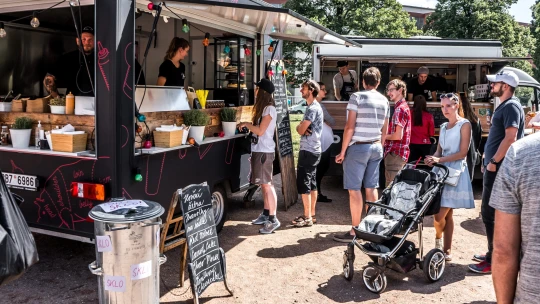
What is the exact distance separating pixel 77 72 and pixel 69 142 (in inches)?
55.3

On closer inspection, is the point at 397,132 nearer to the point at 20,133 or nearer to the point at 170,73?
the point at 170,73

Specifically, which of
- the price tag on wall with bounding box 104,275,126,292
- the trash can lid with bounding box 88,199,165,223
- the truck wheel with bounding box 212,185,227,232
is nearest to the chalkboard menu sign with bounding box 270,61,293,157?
the truck wheel with bounding box 212,185,227,232

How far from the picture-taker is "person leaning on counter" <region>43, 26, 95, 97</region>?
4777 millimetres

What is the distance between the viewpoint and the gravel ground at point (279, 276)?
418cm

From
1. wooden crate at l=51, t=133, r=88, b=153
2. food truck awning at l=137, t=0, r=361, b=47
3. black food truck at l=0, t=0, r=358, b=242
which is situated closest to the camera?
black food truck at l=0, t=0, r=358, b=242

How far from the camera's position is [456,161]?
4.88 m

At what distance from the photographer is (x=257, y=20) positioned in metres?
6.26

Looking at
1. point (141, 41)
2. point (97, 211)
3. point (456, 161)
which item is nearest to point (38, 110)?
point (97, 211)

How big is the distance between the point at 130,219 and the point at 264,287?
5.39ft

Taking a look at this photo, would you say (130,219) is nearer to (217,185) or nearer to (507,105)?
(217,185)

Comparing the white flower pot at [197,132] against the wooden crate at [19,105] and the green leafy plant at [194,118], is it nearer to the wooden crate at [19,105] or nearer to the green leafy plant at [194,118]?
the green leafy plant at [194,118]

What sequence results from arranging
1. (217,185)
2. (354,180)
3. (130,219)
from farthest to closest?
(217,185) < (354,180) < (130,219)

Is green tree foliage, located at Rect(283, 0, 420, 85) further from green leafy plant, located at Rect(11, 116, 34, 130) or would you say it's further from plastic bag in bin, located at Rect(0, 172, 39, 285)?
plastic bag in bin, located at Rect(0, 172, 39, 285)

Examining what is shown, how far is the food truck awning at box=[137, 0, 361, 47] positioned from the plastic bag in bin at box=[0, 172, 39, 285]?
2556 millimetres
